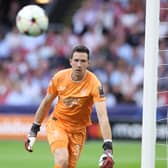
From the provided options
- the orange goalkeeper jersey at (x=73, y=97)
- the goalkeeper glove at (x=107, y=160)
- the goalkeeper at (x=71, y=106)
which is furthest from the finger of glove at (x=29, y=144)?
the goalkeeper glove at (x=107, y=160)

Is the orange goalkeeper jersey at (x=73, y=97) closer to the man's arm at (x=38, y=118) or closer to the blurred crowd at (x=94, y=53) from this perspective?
the man's arm at (x=38, y=118)

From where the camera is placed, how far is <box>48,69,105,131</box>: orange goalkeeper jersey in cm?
856

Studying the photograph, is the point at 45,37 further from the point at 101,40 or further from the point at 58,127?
the point at 58,127

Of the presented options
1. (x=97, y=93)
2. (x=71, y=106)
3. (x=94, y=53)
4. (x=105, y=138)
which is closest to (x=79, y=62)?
(x=97, y=93)

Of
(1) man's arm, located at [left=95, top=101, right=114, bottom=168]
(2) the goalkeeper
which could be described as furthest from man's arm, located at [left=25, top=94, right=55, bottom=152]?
(1) man's arm, located at [left=95, top=101, right=114, bottom=168]

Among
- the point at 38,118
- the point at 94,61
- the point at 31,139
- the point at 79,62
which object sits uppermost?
the point at 94,61

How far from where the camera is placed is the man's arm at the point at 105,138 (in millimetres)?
7488

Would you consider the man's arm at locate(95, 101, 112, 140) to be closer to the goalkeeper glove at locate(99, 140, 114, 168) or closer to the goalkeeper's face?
the goalkeeper glove at locate(99, 140, 114, 168)

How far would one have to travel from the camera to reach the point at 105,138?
7.86 meters

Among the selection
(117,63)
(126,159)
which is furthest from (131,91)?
(126,159)

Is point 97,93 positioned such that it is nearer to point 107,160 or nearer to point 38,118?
point 38,118

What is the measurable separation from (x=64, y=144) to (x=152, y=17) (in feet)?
5.89

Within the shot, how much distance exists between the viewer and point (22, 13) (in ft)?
38.4

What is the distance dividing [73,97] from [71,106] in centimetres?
11
